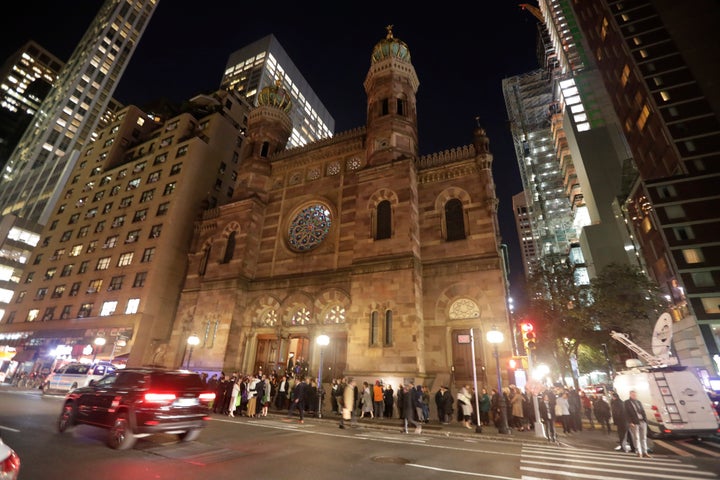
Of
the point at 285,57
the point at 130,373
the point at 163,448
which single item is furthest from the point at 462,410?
the point at 285,57

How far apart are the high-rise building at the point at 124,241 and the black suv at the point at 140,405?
2499 centimetres

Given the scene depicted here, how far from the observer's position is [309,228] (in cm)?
2677

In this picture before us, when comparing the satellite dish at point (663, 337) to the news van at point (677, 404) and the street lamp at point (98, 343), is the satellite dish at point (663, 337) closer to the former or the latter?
the news van at point (677, 404)

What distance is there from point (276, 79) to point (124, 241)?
251ft

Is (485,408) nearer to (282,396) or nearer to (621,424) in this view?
(621,424)

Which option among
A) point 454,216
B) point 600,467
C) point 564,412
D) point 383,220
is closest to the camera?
point 600,467

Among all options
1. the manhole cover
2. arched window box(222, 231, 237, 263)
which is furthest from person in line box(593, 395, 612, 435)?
arched window box(222, 231, 237, 263)

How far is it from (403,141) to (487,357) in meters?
16.1

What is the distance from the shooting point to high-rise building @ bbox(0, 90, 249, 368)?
32.9 meters

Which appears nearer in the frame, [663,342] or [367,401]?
[663,342]

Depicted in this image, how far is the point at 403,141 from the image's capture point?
84.3 ft

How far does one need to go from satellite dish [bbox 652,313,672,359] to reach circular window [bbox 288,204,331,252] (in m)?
19.9

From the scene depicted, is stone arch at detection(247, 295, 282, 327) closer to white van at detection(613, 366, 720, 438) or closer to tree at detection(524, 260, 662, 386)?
white van at detection(613, 366, 720, 438)

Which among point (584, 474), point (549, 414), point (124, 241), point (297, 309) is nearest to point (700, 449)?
point (549, 414)
